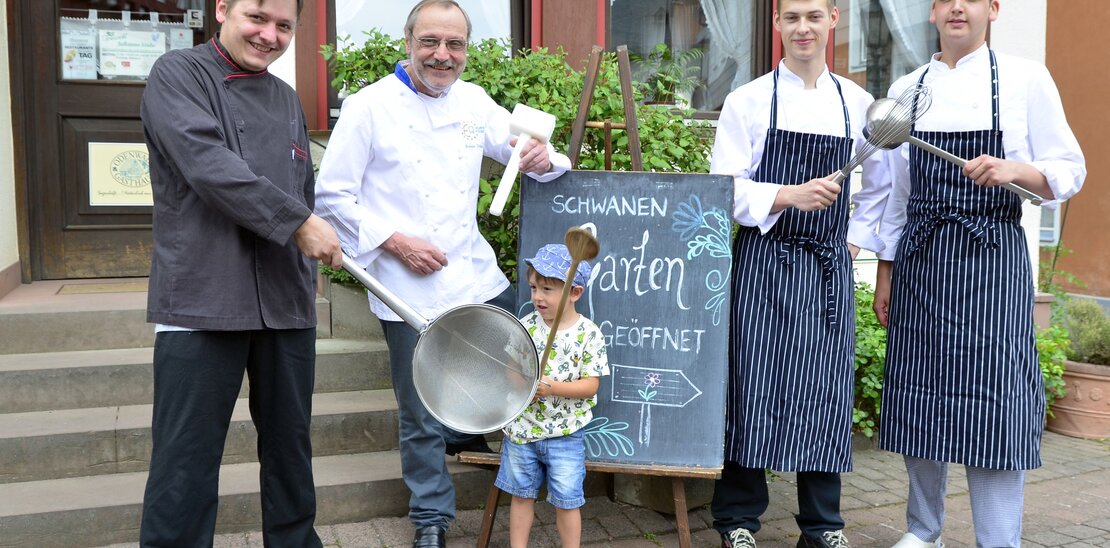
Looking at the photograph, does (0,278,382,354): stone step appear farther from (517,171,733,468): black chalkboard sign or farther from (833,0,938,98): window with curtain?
(833,0,938,98): window with curtain

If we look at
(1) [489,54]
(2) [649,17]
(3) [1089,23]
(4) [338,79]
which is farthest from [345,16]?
(3) [1089,23]

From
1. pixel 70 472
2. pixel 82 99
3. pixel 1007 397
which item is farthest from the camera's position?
pixel 82 99

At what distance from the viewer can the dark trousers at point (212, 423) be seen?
2488 mm

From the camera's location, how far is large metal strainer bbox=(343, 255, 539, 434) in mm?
2629

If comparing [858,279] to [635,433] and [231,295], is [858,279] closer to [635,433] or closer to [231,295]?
[635,433]

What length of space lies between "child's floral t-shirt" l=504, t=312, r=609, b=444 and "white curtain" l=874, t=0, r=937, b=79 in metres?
5.08

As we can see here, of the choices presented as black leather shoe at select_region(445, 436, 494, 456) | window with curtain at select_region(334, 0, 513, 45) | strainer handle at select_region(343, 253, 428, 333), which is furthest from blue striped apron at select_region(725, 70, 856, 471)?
window with curtain at select_region(334, 0, 513, 45)

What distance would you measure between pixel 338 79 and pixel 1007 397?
131 inches

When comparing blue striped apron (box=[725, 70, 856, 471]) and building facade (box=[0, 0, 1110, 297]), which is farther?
building facade (box=[0, 0, 1110, 297])

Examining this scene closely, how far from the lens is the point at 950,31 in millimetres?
3113

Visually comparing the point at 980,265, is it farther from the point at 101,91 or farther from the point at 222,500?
the point at 101,91

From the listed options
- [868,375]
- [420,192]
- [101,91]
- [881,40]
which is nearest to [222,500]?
[420,192]

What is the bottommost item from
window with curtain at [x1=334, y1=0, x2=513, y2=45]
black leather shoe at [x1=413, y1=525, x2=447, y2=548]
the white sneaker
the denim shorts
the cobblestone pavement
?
the cobblestone pavement

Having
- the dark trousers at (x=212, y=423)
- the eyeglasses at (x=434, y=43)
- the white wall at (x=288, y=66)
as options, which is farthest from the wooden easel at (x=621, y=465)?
the white wall at (x=288, y=66)
